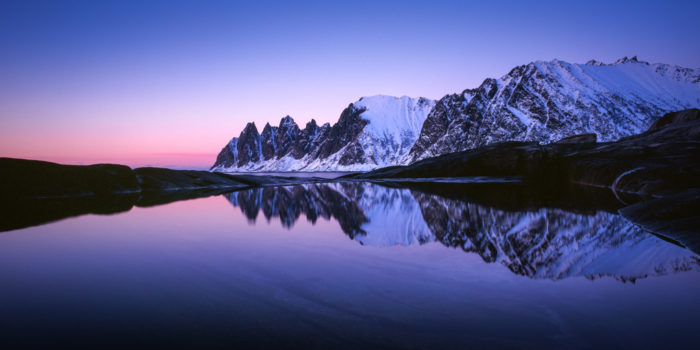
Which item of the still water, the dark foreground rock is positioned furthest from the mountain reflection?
the dark foreground rock

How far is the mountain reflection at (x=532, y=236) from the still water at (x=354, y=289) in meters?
0.10

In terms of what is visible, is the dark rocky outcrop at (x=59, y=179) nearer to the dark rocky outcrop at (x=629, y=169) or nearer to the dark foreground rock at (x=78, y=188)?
the dark foreground rock at (x=78, y=188)

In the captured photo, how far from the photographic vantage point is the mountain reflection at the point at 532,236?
30.2ft

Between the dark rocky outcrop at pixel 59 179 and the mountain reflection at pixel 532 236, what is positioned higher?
the dark rocky outcrop at pixel 59 179

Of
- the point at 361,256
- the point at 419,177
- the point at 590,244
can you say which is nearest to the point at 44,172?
the point at 361,256

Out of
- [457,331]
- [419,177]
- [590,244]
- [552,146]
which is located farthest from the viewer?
[419,177]

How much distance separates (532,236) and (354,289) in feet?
28.3

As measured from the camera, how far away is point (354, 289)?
25.5ft

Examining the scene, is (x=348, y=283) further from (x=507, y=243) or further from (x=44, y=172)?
(x=44, y=172)

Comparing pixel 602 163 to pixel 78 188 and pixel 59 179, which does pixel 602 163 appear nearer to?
pixel 78 188

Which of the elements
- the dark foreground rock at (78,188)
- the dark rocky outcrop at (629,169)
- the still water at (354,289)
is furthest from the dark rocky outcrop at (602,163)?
the dark foreground rock at (78,188)

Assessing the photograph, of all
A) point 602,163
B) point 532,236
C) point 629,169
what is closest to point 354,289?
point 532,236

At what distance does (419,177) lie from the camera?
69500 millimetres

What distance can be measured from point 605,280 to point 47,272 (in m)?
13.7
